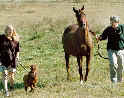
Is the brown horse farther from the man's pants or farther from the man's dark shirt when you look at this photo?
the man's pants

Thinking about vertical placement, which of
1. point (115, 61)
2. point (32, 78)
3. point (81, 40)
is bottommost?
point (32, 78)

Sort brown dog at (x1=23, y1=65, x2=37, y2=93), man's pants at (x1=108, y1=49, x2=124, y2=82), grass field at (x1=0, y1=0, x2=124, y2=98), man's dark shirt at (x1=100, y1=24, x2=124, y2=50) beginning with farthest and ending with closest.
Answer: man's pants at (x1=108, y1=49, x2=124, y2=82) → man's dark shirt at (x1=100, y1=24, x2=124, y2=50) → brown dog at (x1=23, y1=65, x2=37, y2=93) → grass field at (x1=0, y1=0, x2=124, y2=98)

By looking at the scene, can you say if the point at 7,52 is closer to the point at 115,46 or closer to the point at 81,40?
the point at 81,40

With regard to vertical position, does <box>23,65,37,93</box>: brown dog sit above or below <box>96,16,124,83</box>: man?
below

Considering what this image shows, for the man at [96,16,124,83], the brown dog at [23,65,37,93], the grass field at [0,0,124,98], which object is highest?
the man at [96,16,124,83]

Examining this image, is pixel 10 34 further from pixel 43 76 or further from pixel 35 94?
pixel 43 76

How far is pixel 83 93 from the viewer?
10086 mm

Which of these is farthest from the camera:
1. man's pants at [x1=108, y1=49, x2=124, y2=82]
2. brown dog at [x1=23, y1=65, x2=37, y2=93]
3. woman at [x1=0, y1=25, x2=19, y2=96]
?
man's pants at [x1=108, y1=49, x2=124, y2=82]

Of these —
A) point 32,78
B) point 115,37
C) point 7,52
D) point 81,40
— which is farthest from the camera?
point 81,40

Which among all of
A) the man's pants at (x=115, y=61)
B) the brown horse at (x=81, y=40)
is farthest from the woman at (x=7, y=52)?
the man's pants at (x=115, y=61)

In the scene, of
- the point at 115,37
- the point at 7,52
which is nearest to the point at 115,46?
the point at 115,37

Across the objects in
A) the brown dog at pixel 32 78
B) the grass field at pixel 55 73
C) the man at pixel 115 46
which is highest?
the man at pixel 115 46

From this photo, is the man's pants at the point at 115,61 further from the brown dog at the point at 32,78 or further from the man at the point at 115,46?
the brown dog at the point at 32,78

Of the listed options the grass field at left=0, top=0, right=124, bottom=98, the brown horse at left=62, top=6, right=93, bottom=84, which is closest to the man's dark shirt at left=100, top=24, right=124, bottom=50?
the brown horse at left=62, top=6, right=93, bottom=84
